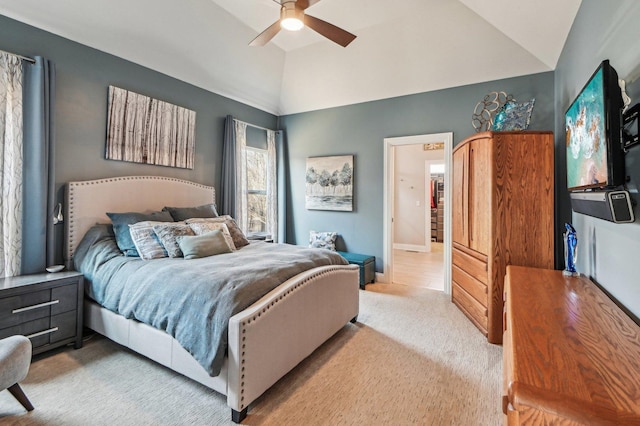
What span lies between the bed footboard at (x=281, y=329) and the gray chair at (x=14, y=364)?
1.16 meters

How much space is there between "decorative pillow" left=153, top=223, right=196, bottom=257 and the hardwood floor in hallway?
3228 millimetres

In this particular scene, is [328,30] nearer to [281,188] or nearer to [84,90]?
[84,90]

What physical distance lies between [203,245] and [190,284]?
83cm

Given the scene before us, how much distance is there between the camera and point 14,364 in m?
1.65

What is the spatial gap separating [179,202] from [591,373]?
12.8 feet

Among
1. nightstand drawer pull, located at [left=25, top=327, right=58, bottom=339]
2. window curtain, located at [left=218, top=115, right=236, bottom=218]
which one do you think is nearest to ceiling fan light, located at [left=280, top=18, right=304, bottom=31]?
window curtain, located at [left=218, top=115, right=236, bottom=218]

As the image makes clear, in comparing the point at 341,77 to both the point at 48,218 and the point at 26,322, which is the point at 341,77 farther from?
the point at 26,322

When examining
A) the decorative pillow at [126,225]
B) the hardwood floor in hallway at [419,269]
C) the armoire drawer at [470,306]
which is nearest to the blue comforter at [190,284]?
the decorative pillow at [126,225]

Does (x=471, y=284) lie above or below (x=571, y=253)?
below

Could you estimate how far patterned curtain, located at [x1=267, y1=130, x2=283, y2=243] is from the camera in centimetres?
515

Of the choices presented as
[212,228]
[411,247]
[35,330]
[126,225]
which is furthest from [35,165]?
[411,247]

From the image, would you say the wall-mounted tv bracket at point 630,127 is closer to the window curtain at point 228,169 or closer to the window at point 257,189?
the window curtain at point 228,169

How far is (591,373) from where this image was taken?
903 millimetres

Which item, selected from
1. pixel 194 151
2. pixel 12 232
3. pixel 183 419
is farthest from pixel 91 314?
pixel 194 151
